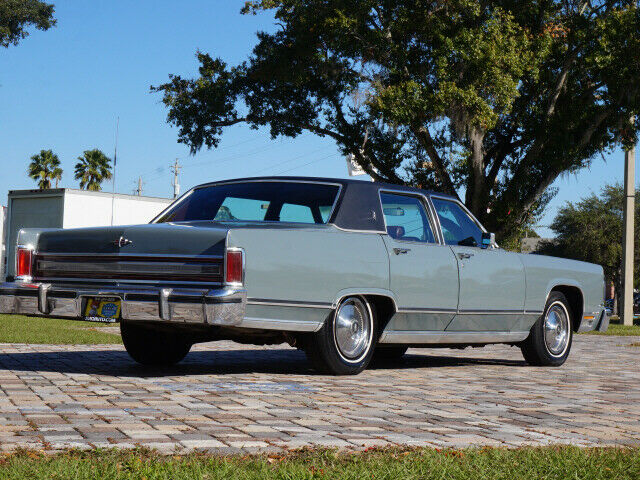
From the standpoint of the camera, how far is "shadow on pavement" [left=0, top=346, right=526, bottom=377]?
7.88 m

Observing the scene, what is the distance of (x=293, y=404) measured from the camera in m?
5.91

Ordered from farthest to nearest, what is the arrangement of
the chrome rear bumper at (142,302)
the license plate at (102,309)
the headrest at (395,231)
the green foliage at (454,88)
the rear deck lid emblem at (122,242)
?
the green foliage at (454,88), the headrest at (395,231), the rear deck lid emblem at (122,242), the license plate at (102,309), the chrome rear bumper at (142,302)

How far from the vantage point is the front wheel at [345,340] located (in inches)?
290

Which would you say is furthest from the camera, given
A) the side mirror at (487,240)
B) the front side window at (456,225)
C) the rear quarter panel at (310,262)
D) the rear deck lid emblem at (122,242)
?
the side mirror at (487,240)

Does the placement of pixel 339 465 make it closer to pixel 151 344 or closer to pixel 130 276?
pixel 130 276

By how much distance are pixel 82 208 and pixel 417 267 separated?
77.2 ft

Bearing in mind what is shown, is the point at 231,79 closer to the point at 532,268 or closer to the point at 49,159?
the point at 532,268

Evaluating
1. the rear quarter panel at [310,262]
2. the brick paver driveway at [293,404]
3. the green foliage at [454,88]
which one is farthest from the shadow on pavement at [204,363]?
the green foliage at [454,88]

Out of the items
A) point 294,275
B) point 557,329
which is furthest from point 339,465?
point 557,329

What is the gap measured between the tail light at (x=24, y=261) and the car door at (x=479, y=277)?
368cm

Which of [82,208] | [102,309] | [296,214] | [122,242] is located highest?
[82,208]

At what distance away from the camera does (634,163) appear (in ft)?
86.3

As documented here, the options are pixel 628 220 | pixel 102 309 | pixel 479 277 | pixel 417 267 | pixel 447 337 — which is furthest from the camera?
pixel 628 220

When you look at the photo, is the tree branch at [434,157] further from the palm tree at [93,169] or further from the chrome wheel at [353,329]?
the palm tree at [93,169]
